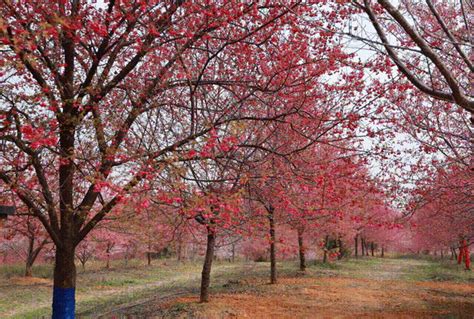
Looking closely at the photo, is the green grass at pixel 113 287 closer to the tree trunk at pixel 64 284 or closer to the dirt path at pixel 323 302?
the dirt path at pixel 323 302

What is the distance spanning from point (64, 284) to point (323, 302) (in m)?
9.01

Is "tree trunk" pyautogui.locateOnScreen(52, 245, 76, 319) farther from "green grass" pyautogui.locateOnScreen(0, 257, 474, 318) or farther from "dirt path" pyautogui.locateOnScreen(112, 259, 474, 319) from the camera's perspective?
"green grass" pyautogui.locateOnScreen(0, 257, 474, 318)

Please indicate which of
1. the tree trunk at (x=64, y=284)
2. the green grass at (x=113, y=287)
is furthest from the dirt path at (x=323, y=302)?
the tree trunk at (x=64, y=284)

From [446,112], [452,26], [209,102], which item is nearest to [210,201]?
[209,102]

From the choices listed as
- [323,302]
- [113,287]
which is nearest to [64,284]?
[323,302]

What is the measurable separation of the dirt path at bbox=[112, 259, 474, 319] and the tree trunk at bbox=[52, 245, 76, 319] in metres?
4.54

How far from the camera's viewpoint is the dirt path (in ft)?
36.3

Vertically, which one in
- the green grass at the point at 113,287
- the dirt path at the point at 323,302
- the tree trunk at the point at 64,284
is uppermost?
the tree trunk at the point at 64,284

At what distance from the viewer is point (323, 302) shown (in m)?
12.9

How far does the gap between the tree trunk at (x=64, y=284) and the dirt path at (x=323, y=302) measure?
4.54 metres

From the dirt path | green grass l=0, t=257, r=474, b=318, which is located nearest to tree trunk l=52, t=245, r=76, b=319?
the dirt path

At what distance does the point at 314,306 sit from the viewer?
40.0 feet

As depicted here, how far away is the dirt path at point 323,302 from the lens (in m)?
11.1

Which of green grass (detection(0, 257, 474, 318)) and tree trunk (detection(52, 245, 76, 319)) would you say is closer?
tree trunk (detection(52, 245, 76, 319))
